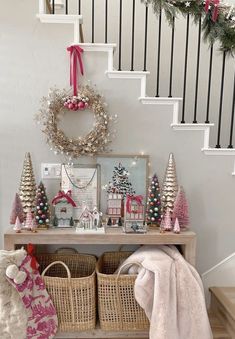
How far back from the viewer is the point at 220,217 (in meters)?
2.34

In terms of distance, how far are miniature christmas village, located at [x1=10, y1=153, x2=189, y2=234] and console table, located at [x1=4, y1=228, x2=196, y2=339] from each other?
0.05 meters

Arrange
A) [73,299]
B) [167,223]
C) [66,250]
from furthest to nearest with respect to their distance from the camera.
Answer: [66,250] → [167,223] → [73,299]

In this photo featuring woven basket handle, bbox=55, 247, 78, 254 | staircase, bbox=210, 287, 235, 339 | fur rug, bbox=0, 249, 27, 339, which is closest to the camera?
fur rug, bbox=0, 249, 27, 339

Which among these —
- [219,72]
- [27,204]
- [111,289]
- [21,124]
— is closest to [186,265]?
[111,289]

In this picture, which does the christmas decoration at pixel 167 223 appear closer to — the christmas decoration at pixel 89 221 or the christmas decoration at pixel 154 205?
the christmas decoration at pixel 154 205

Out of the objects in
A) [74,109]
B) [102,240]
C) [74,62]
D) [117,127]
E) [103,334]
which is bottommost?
[103,334]

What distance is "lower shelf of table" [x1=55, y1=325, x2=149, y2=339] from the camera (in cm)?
196

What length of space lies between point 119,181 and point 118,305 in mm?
845

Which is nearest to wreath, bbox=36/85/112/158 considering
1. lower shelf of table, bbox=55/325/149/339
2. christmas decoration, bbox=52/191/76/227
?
christmas decoration, bbox=52/191/76/227

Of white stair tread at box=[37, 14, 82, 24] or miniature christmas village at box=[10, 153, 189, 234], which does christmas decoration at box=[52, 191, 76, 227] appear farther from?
white stair tread at box=[37, 14, 82, 24]

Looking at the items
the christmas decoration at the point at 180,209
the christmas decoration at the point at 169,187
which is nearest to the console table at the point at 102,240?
the christmas decoration at the point at 180,209

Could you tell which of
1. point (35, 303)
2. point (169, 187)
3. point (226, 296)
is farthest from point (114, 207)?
point (226, 296)

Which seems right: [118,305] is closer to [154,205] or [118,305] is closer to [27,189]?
[154,205]

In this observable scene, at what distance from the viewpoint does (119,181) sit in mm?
2227
